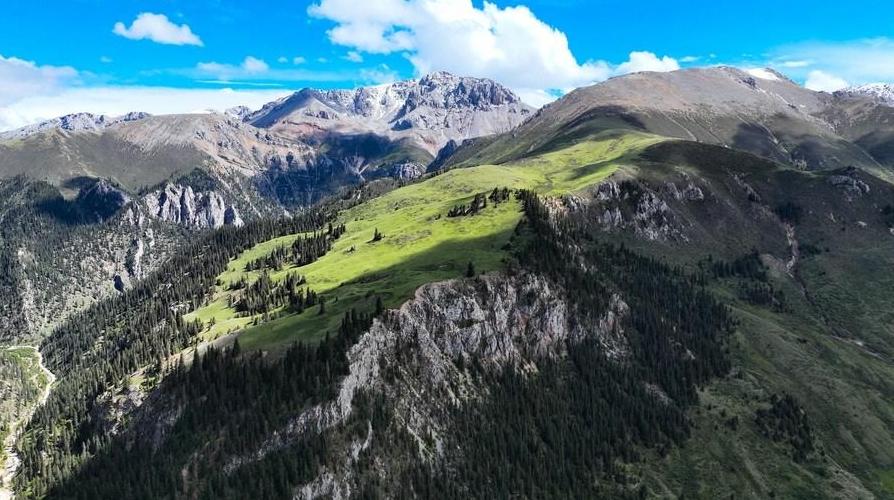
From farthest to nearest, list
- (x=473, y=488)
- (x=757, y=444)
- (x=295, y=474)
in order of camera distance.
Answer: (x=757, y=444) → (x=473, y=488) → (x=295, y=474)

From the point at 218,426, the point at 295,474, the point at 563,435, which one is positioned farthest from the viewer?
the point at 563,435

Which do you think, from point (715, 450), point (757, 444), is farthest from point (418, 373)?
point (757, 444)

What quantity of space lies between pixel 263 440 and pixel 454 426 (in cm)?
5242

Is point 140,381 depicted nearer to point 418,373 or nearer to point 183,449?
Result: point 183,449

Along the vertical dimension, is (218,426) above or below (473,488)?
above

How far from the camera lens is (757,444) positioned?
655ft

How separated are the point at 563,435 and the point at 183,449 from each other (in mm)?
103504

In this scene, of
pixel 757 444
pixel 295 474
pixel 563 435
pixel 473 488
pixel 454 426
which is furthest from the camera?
pixel 757 444

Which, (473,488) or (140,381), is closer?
(473,488)

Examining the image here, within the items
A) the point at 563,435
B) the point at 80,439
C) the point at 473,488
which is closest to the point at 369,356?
the point at 473,488

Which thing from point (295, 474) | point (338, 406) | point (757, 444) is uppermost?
point (338, 406)

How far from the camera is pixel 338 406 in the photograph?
154125 millimetres

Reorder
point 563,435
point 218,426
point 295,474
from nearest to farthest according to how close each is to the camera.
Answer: point 295,474 < point 218,426 < point 563,435

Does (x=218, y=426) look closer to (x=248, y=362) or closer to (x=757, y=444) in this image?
(x=248, y=362)
